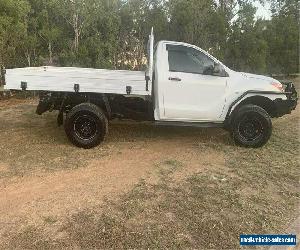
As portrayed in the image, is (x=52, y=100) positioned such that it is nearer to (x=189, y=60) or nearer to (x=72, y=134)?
(x=72, y=134)

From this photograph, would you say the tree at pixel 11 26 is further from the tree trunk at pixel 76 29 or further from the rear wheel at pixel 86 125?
the rear wheel at pixel 86 125

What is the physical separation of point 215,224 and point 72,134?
3.52 metres

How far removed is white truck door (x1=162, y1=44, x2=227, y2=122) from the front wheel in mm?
422

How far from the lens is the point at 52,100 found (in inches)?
288

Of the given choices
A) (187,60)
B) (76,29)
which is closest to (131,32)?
(76,29)

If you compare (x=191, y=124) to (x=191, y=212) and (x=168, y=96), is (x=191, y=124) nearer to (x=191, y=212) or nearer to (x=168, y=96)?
(x=168, y=96)

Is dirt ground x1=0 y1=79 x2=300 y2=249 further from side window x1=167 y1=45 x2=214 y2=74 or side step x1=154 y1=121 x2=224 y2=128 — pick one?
side window x1=167 y1=45 x2=214 y2=74

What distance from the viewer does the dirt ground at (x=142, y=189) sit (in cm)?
442

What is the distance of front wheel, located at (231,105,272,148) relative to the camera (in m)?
7.51

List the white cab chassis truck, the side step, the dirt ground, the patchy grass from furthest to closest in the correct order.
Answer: the side step
the white cab chassis truck
the dirt ground
the patchy grass

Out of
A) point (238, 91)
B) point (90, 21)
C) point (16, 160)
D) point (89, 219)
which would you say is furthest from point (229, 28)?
point (89, 219)

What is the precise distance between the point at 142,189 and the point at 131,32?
10.4m

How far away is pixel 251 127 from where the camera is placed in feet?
25.1

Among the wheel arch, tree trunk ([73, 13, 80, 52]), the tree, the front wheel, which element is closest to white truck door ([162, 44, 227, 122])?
the wheel arch
